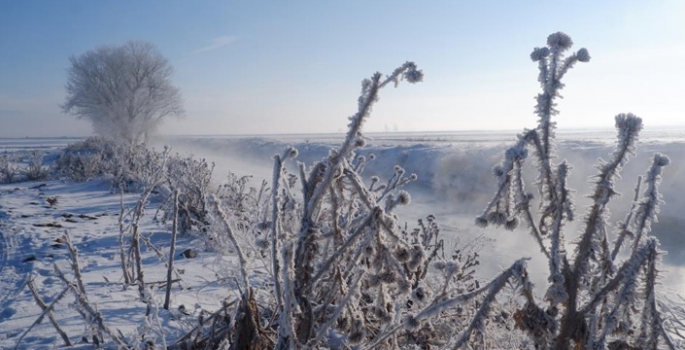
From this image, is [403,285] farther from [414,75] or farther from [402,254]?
[414,75]

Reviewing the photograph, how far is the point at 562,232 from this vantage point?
1.12 m

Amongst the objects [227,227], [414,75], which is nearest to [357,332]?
[227,227]

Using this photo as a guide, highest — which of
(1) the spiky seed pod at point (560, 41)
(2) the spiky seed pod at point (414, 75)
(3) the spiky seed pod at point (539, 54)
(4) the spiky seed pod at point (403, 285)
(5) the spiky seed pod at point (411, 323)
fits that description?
(1) the spiky seed pod at point (560, 41)

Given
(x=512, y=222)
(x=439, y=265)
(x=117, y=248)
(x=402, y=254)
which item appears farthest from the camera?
(x=117, y=248)

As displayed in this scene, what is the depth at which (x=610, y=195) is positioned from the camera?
109cm

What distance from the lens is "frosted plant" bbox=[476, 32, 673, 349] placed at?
1.04 metres

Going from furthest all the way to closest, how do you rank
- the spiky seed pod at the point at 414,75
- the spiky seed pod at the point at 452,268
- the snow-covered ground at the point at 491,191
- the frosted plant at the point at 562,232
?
the snow-covered ground at the point at 491,191
the spiky seed pod at the point at 452,268
the spiky seed pod at the point at 414,75
the frosted plant at the point at 562,232

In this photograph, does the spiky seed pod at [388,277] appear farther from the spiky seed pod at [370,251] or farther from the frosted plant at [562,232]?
the frosted plant at [562,232]

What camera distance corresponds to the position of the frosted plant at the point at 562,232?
104 centimetres

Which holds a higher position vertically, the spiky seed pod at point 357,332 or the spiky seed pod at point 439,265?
the spiky seed pod at point 439,265

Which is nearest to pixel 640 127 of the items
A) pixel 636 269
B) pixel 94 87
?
pixel 636 269

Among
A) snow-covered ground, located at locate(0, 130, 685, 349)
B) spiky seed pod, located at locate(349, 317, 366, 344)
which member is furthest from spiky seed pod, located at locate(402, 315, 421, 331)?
snow-covered ground, located at locate(0, 130, 685, 349)

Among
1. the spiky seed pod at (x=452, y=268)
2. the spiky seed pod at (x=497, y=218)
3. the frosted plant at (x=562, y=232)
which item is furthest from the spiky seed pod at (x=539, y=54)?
the spiky seed pod at (x=452, y=268)

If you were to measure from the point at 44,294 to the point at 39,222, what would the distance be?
314 cm
